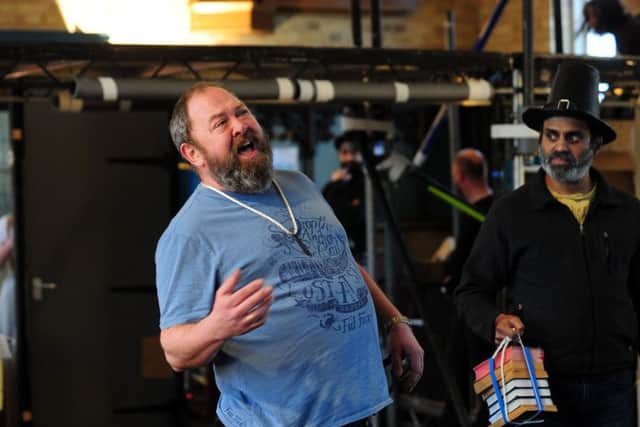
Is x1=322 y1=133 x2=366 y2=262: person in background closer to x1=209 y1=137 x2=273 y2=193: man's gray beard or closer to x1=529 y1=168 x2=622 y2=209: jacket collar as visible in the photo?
x1=529 y1=168 x2=622 y2=209: jacket collar

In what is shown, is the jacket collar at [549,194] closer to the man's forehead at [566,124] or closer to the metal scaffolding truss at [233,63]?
the man's forehead at [566,124]

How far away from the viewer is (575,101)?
3715 mm

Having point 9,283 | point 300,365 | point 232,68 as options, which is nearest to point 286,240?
point 300,365

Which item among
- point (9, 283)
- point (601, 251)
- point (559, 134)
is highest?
point (559, 134)

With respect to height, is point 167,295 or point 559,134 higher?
point 559,134

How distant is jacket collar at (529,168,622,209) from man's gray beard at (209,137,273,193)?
1185 millimetres

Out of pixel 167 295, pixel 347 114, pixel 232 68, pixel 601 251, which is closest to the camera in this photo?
pixel 167 295

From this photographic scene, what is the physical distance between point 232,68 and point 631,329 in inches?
95.9

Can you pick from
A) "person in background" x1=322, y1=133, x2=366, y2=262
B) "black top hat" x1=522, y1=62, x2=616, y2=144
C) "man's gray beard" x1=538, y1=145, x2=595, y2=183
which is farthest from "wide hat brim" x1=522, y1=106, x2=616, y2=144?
"person in background" x1=322, y1=133, x2=366, y2=262

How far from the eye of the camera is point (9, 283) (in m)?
6.39

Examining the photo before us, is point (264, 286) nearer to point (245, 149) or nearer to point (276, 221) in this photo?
point (276, 221)

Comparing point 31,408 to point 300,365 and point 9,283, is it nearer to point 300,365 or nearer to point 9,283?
point 9,283

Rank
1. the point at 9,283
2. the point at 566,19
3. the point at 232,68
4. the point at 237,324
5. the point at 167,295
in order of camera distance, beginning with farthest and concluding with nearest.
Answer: the point at 566,19, the point at 9,283, the point at 232,68, the point at 167,295, the point at 237,324

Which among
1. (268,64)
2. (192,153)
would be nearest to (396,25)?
(268,64)
